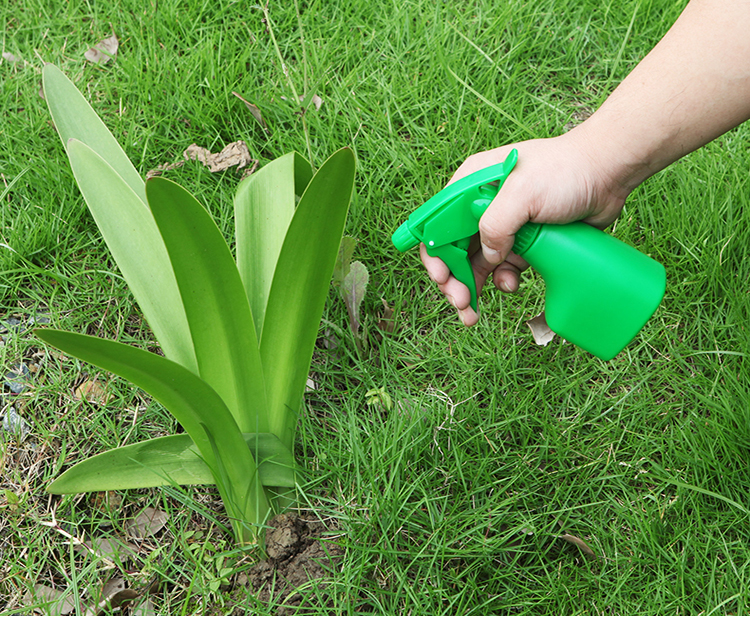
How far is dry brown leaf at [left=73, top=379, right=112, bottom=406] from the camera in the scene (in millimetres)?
1532

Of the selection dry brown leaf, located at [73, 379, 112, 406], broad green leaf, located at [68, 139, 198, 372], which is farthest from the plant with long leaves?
dry brown leaf, located at [73, 379, 112, 406]

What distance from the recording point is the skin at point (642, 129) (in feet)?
3.56

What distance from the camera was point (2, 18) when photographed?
2.24m

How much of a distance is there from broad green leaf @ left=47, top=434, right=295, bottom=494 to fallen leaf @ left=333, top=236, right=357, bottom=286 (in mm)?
429

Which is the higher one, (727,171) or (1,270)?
(727,171)

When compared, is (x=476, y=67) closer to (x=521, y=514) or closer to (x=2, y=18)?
(x=521, y=514)

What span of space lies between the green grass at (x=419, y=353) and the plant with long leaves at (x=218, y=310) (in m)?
0.14

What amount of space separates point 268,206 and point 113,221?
1.04 ft

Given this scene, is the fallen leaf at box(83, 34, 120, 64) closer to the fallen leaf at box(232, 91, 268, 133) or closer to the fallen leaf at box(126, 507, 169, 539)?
the fallen leaf at box(232, 91, 268, 133)

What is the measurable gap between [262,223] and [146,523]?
0.72 meters

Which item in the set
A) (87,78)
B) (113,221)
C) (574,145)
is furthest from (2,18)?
(574,145)

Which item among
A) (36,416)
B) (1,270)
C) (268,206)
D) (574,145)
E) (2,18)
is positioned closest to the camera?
(574,145)

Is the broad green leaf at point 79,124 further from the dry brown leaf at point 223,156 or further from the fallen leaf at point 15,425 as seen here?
the fallen leaf at point 15,425

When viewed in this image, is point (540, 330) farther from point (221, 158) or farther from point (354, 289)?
point (221, 158)
